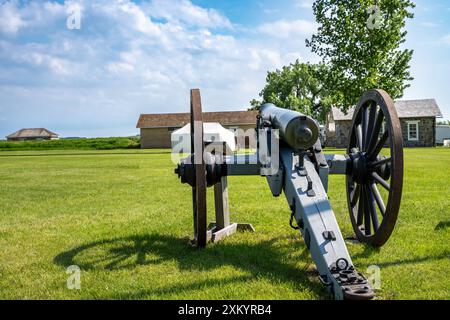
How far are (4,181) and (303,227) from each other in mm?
11913

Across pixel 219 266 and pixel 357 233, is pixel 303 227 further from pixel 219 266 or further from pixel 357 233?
pixel 357 233

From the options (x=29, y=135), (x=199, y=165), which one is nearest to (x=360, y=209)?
(x=199, y=165)

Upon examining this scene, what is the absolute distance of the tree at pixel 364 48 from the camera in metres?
25.0

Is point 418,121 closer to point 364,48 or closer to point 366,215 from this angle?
point 364,48

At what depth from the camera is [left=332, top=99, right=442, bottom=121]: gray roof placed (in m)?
38.5

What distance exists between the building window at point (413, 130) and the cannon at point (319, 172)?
36.4 metres

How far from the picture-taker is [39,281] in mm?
4074

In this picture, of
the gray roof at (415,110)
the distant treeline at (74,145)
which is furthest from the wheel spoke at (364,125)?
the distant treeline at (74,145)

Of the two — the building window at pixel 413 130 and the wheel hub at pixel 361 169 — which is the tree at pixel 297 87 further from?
the wheel hub at pixel 361 169

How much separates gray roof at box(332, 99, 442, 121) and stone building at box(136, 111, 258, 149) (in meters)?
12.0

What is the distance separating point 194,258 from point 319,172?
1466mm

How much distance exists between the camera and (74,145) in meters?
51.2

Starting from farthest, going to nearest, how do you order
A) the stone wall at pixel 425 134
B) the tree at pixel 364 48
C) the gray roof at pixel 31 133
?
the gray roof at pixel 31 133, the stone wall at pixel 425 134, the tree at pixel 364 48
